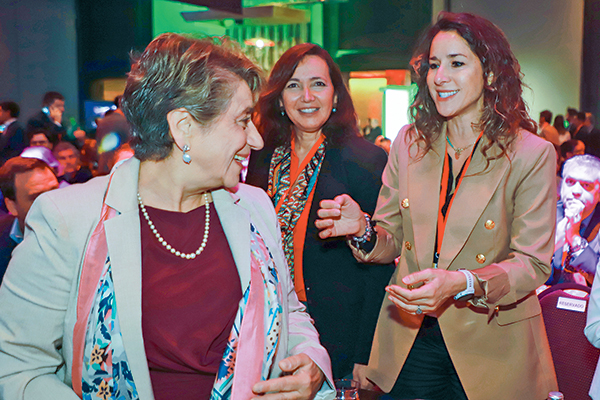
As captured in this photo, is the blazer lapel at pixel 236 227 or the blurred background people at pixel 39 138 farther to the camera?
the blurred background people at pixel 39 138

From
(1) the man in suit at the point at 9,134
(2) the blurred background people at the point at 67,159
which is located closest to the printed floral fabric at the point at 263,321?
(2) the blurred background people at the point at 67,159

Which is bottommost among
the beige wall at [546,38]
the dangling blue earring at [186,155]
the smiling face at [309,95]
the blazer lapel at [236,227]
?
the blazer lapel at [236,227]

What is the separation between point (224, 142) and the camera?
4.68ft

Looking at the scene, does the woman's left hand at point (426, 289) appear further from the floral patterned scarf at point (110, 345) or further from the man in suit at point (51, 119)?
the man in suit at point (51, 119)

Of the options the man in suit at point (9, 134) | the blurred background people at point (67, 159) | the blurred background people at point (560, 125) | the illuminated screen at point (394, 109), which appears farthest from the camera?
the illuminated screen at point (394, 109)

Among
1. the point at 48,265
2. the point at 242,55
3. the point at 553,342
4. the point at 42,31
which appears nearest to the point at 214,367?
the point at 48,265

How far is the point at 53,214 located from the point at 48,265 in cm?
12

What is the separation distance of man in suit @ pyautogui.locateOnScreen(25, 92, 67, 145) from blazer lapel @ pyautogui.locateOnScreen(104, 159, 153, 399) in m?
6.16

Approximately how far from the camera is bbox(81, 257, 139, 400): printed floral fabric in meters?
1.28

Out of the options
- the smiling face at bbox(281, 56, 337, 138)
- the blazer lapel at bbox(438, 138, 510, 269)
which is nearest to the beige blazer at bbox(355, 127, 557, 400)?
the blazer lapel at bbox(438, 138, 510, 269)

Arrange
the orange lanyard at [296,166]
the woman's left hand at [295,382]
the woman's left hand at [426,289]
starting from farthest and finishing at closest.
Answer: the orange lanyard at [296,166] < the woman's left hand at [426,289] < the woman's left hand at [295,382]

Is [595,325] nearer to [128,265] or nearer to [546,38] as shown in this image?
[128,265]

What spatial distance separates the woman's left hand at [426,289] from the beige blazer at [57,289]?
746 millimetres

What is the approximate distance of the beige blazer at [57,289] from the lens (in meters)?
1.23
